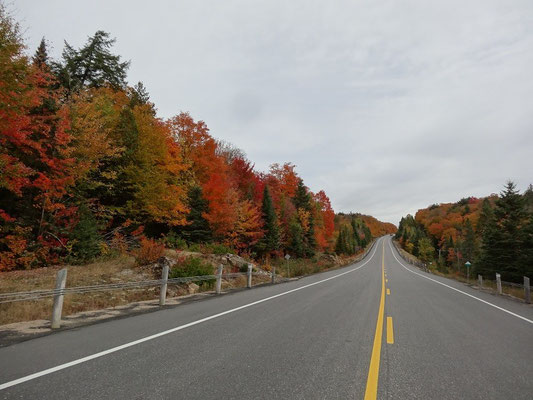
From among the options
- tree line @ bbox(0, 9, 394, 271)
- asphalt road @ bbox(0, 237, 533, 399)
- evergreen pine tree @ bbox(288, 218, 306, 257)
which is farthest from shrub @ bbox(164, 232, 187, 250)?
evergreen pine tree @ bbox(288, 218, 306, 257)

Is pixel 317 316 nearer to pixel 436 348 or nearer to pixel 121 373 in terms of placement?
pixel 436 348

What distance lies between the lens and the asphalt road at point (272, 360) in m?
3.16

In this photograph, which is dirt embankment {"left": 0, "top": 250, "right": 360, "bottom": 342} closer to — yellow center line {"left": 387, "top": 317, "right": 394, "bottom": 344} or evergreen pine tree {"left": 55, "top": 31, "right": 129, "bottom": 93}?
yellow center line {"left": 387, "top": 317, "right": 394, "bottom": 344}

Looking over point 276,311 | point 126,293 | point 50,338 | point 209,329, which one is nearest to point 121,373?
point 209,329

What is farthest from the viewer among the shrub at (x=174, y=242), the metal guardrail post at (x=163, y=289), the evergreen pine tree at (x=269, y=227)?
the evergreen pine tree at (x=269, y=227)

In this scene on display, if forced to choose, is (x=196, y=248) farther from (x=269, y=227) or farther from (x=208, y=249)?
(x=269, y=227)

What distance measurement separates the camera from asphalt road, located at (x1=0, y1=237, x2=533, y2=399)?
316cm

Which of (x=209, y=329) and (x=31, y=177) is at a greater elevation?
(x=31, y=177)

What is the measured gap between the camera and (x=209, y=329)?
5.76 metres

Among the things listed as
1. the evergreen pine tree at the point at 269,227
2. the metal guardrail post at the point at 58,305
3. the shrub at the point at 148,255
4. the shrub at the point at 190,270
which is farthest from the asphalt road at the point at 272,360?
the evergreen pine tree at the point at 269,227

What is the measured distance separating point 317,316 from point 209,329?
304 cm

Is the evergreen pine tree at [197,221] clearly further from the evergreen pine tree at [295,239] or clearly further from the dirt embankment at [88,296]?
the evergreen pine tree at [295,239]

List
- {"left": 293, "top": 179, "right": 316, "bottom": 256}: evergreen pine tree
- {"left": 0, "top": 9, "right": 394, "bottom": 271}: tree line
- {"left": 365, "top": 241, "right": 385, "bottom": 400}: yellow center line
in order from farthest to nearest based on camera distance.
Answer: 1. {"left": 293, "top": 179, "right": 316, "bottom": 256}: evergreen pine tree
2. {"left": 0, "top": 9, "right": 394, "bottom": 271}: tree line
3. {"left": 365, "top": 241, "right": 385, "bottom": 400}: yellow center line

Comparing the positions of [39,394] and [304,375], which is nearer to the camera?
[39,394]
